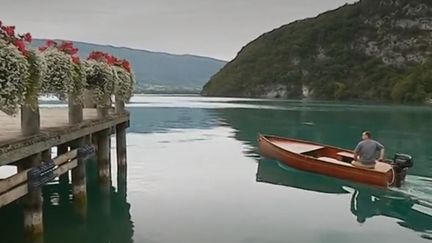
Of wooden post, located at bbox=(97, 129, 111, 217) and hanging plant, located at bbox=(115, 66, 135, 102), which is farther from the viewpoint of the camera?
hanging plant, located at bbox=(115, 66, 135, 102)

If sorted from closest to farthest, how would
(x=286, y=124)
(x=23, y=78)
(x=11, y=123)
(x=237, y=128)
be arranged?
(x=23, y=78) → (x=11, y=123) → (x=237, y=128) → (x=286, y=124)

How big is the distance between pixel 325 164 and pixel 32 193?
1274cm

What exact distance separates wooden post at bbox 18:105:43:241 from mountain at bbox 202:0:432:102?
142653 mm

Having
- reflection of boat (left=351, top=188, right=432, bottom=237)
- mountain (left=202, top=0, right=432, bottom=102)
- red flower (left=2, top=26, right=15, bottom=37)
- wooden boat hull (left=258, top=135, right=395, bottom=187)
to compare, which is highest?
mountain (left=202, top=0, right=432, bottom=102)

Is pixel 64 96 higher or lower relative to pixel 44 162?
higher

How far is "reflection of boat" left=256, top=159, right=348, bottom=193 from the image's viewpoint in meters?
19.5

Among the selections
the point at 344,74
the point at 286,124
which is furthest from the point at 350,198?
the point at 344,74

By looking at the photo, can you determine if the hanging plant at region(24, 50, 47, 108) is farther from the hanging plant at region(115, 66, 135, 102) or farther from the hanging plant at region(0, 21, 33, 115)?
the hanging plant at region(115, 66, 135, 102)

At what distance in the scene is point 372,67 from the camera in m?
168

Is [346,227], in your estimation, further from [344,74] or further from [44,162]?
[344,74]

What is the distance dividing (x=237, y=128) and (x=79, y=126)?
105ft

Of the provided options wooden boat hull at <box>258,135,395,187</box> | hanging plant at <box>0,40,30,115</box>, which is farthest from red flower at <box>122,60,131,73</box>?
hanging plant at <box>0,40,30,115</box>

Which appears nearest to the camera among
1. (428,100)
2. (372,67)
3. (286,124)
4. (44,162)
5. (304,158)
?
(44,162)

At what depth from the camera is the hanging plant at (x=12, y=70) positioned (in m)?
8.70
